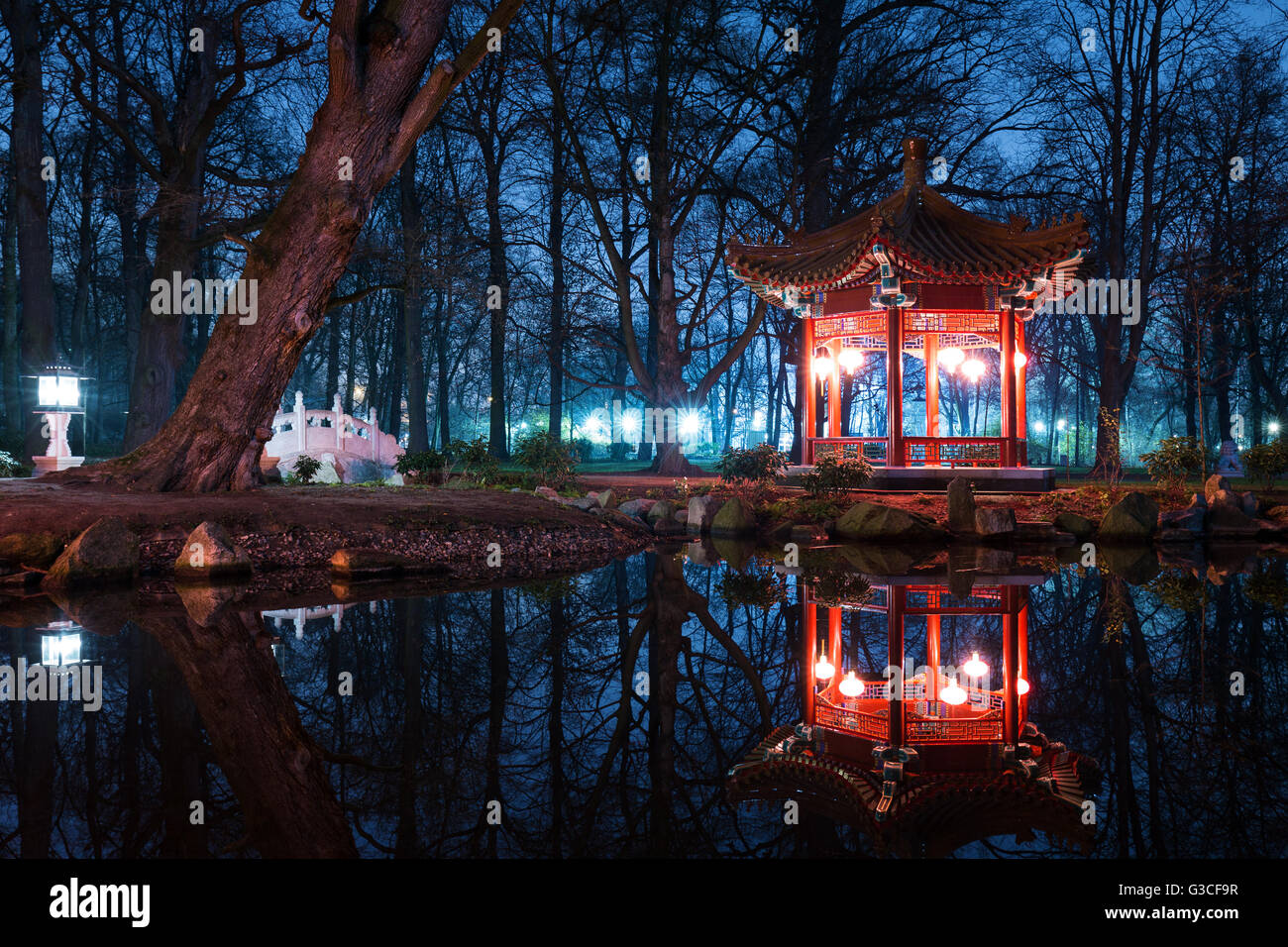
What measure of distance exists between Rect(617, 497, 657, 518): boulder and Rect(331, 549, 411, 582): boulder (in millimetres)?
5623

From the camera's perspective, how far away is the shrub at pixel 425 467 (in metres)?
17.5

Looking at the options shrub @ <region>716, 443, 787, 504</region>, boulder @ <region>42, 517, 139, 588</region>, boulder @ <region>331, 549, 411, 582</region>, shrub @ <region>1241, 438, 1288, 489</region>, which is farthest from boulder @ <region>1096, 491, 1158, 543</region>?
boulder @ <region>42, 517, 139, 588</region>

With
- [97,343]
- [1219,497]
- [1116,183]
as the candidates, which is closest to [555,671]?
[1219,497]

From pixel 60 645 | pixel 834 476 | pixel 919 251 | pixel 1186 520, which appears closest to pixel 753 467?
pixel 834 476

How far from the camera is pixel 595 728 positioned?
4328mm

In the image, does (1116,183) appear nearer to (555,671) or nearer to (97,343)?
(555,671)

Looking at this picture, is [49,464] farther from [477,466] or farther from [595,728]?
[595,728]

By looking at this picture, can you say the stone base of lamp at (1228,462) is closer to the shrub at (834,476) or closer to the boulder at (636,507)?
the shrub at (834,476)

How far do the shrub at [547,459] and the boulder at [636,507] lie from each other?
239cm

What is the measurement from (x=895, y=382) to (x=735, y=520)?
552cm

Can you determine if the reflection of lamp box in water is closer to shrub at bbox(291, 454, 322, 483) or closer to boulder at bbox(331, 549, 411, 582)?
boulder at bbox(331, 549, 411, 582)

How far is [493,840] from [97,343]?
42360 millimetres

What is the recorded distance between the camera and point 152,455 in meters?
11.4

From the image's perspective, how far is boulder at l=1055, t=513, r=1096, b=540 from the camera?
Result: 13.8m
